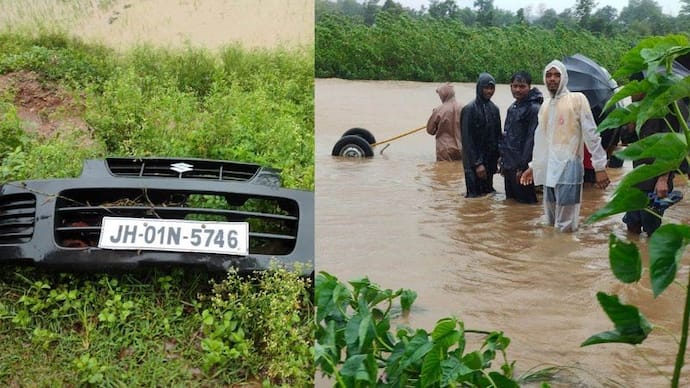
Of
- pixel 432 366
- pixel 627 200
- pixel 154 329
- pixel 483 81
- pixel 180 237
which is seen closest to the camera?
pixel 627 200

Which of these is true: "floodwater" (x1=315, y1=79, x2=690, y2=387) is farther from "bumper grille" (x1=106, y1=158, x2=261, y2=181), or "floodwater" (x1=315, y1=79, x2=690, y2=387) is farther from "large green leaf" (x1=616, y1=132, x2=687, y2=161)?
"large green leaf" (x1=616, y1=132, x2=687, y2=161)

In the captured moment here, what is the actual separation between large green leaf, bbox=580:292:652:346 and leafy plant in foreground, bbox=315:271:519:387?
47 centimetres

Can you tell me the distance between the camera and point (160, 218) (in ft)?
10.4

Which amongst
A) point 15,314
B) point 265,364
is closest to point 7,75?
point 15,314

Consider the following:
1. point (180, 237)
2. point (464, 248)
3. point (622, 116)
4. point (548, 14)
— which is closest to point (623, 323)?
point (622, 116)

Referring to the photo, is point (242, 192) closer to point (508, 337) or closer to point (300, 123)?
point (300, 123)

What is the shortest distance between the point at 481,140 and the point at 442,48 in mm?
352

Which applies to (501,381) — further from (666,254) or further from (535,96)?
(535,96)

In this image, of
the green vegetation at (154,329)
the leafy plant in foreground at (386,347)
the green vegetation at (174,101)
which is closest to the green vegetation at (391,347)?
the leafy plant in foreground at (386,347)

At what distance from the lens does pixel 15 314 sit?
10.7ft

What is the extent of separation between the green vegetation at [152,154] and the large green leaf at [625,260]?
1006 millimetres

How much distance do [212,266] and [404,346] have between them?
0.69 m

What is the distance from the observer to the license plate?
10.3 feet

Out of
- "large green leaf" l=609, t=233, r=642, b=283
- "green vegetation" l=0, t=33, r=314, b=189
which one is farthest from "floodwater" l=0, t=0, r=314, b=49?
"large green leaf" l=609, t=233, r=642, b=283
